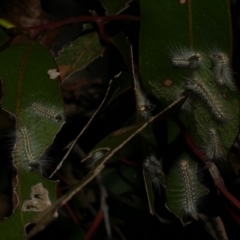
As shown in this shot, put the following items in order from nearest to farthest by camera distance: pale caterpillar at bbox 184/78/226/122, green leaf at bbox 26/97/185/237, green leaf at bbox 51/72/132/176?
green leaf at bbox 26/97/185/237 < pale caterpillar at bbox 184/78/226/122 < green leaf at bbox 51/72/132/176

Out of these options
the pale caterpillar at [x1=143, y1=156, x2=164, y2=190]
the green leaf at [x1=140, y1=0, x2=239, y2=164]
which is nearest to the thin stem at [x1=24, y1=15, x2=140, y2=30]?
the green leaf at [x1=140, y1=0, x2=239, y2=164]

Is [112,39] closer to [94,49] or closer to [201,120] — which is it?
[94,49]

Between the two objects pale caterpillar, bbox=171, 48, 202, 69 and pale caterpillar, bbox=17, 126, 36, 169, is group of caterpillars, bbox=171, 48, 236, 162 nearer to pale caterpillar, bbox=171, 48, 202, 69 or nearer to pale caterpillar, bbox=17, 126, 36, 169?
pale caterpillar, bbox=171, 48, 202, 69

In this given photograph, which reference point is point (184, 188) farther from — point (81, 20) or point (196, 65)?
point (81, 20)

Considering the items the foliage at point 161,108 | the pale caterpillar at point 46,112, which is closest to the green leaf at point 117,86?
the foliage at point 161,108

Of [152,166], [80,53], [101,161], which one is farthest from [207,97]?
[80,53]

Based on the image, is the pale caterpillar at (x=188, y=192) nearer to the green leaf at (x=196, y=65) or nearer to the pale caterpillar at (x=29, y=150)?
the green leaf at (x=196, y=65)
